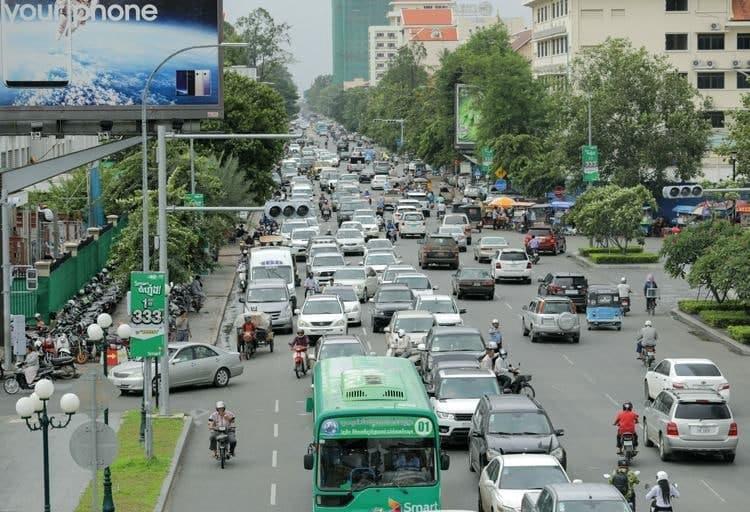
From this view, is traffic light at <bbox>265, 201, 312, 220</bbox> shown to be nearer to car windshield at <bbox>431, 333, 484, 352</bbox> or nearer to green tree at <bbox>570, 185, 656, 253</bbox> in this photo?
car windshield at <bbox>431, 333, 484, 352</bbox>

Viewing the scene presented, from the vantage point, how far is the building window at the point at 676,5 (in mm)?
111938

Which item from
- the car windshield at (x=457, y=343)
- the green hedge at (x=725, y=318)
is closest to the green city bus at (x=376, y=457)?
the car windshield at (x=457, y=343)

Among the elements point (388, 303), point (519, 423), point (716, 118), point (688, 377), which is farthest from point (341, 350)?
point (716, 118)

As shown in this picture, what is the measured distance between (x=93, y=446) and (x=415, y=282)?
113ft

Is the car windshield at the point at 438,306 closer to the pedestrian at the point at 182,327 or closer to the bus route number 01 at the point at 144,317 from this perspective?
the pedestrian at the point at 182,327

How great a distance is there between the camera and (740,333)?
155 ft

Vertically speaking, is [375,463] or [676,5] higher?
[676,5]

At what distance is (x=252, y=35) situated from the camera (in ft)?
520

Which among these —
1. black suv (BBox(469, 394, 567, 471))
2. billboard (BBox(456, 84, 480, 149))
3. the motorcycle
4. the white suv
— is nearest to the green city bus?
black suv (BBox(469, 394, 567, 471))

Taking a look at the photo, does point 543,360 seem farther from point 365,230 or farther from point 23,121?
point 365,230

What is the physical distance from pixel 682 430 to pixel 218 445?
9013mm

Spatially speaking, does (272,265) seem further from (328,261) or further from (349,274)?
(328,261)

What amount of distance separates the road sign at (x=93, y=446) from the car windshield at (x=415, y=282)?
3343 centimetres

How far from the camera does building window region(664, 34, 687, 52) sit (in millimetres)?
112375
